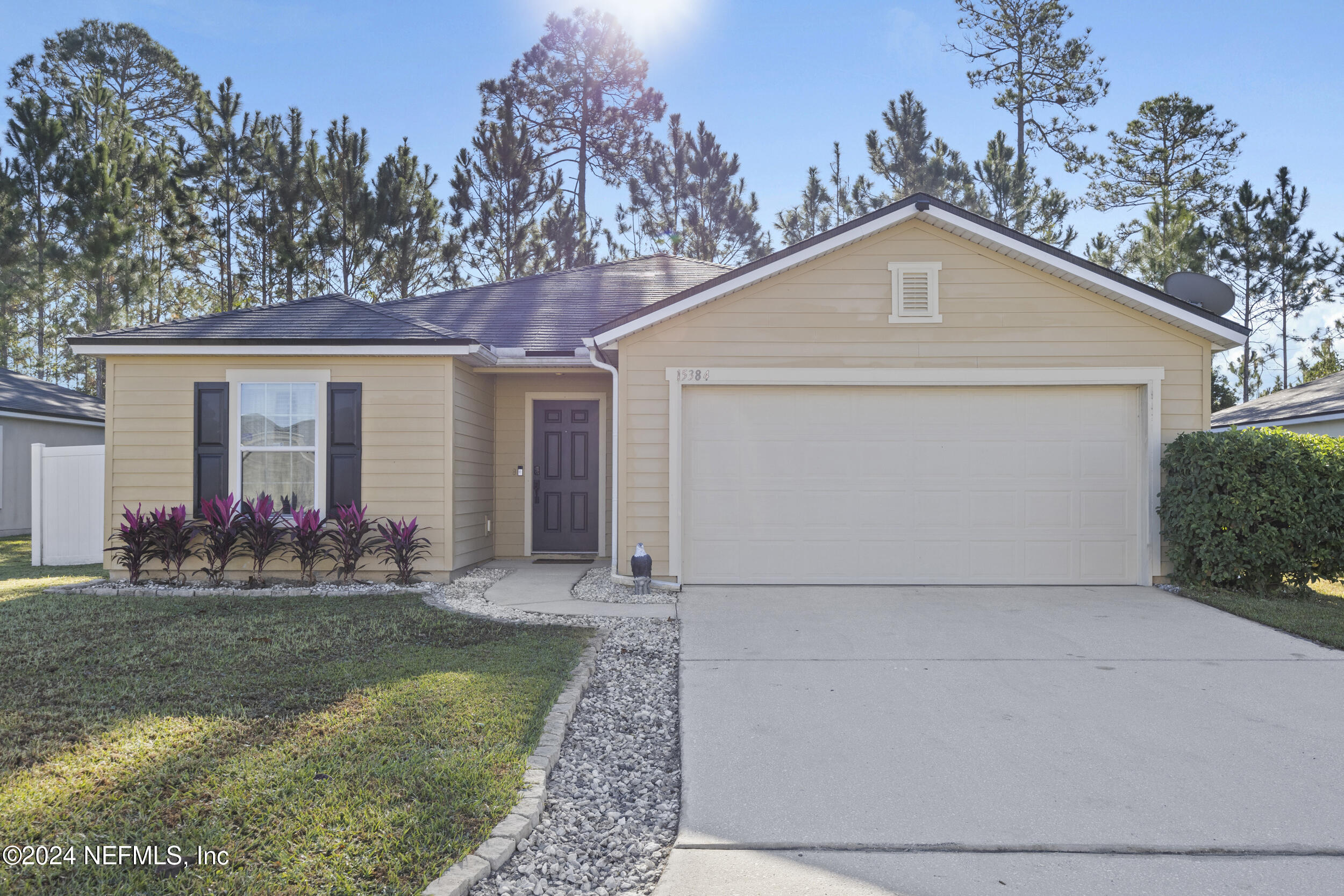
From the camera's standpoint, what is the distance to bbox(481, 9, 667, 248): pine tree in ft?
66.0

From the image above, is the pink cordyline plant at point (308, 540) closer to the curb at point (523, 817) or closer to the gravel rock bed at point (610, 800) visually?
Result: the gravel rock bed at point (610, 800)

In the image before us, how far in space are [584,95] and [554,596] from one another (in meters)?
16.8

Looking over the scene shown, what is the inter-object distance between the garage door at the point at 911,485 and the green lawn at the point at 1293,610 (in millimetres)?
864

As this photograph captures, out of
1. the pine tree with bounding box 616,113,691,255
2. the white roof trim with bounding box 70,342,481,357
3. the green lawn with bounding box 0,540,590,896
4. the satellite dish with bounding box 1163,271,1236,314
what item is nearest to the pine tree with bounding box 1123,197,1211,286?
the satellite dish with bounding box 1163,271,1236,314

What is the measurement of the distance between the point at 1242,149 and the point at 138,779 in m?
23.9

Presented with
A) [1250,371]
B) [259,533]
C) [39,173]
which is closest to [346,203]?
[39,173]

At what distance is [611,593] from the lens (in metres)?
7.54

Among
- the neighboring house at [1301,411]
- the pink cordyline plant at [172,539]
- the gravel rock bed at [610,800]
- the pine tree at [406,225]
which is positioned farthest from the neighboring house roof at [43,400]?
the neighboring house at [1301,411]

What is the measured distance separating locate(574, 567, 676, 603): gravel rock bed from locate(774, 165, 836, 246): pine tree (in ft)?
54.3

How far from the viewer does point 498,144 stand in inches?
766

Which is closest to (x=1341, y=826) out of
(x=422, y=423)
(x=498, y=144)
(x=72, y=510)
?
(x=422, y=423)

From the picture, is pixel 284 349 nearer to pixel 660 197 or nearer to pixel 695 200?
pixel 660 197

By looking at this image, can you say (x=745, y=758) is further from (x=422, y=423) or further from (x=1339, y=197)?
(x=1339, y=197)

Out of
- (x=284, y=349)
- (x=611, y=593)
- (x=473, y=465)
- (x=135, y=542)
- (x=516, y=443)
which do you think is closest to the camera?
(x=611, y=593)
